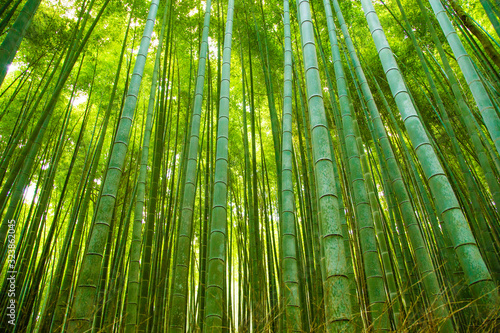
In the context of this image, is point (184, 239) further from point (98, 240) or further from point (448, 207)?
point (448, 207)

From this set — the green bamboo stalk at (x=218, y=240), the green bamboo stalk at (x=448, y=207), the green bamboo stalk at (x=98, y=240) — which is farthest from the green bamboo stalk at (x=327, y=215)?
the green bamboo stalk at (x=98, y=240)

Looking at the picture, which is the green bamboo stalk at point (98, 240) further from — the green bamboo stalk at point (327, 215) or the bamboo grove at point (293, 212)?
the green bamboo stalk at point (327, 215)

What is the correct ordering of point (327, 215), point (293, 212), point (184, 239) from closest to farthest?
point (327, 215), point (184, 239), point (293, 212)

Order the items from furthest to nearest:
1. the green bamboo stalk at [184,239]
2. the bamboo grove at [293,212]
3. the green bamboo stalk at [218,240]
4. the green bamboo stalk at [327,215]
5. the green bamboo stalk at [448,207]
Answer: the green bamboo stalk at [184,239] → the green bamboo stalk at [218,240] → the bamboo grove at [293,212] → the green bamboo stalk at [448,207] → the green bamboo stalk at [327,215]

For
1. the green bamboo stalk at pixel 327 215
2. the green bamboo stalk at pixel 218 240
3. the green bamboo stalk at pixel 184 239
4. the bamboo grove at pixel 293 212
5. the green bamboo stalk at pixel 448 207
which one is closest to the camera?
the green bamboo stalk at pixel 327 215

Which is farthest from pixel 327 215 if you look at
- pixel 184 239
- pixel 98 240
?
pixel 98 240

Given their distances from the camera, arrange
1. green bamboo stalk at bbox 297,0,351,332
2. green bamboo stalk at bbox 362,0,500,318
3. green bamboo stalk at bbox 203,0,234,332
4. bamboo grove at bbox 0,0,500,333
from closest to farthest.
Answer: green bamboo stalk at bbox 297,0,351,332 → green bamboo stalk at bbox 362,0,500,318 → bamboo grove at bbox 0,0,500,333 → green bamboo stalk at bbox 203,0,234,332

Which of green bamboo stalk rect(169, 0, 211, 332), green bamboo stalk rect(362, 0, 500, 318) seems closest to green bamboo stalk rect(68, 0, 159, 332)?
green bamboo stalk rect(169, 0, 211, 332)

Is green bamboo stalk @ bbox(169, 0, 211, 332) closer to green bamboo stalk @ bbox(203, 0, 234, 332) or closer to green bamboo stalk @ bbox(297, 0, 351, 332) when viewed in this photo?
green bamboo stalk @ bbox(203, 0, 234, 332)

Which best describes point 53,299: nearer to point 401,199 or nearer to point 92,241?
point 92,241

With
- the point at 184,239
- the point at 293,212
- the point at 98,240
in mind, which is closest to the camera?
the point at 98,240

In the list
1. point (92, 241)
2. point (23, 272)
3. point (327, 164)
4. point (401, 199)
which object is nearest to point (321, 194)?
point (327, 164)

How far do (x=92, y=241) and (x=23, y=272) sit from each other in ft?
6.68

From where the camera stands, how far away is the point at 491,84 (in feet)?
10.1
